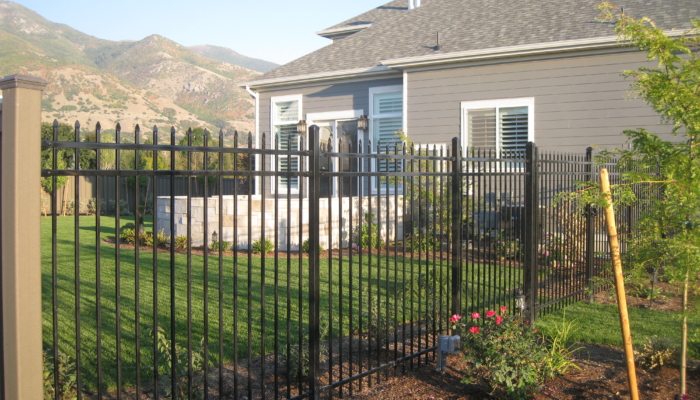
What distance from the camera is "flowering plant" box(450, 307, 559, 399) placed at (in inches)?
153

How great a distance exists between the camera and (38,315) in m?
2.34

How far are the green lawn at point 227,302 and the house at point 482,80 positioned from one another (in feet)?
11.0

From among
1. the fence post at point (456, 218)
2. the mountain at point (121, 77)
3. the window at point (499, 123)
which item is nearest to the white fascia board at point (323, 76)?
the window at point (499, 123)

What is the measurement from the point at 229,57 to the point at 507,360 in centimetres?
19752

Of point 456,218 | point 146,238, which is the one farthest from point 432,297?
point 146,238

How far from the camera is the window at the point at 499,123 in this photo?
11812 mm

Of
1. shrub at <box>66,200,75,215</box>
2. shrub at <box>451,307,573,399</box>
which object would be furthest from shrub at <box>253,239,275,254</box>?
shrub at <box>66,200,75,215</box>

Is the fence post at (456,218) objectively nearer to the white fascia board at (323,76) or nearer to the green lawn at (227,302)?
the green lawn at (227,302)

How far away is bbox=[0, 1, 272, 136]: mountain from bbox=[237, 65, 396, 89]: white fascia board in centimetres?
4926

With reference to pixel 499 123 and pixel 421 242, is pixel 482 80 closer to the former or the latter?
pixel 499 123

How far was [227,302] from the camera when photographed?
7242 millimetres

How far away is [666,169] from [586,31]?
8.38 meters

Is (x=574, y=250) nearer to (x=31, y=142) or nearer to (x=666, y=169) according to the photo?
(x=666, y=169)

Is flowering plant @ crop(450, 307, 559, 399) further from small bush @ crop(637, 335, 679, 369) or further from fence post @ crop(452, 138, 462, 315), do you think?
small bush @ crop(637, 335, 679, 369)
